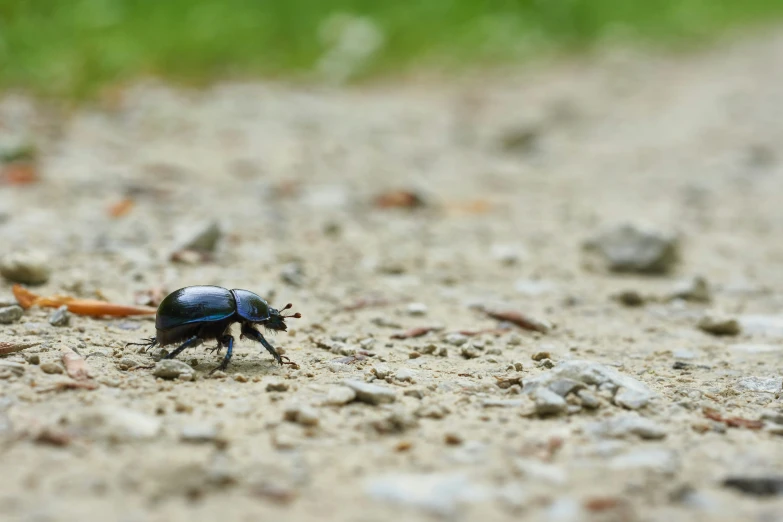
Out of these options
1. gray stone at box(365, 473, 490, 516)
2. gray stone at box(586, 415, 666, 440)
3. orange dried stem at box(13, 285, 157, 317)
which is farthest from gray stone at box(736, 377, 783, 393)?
orange dried stem at box(13, 285, 157, 317)

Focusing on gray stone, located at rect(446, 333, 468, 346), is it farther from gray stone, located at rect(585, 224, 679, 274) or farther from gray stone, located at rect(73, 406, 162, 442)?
gray stone, located at rect(585, 224, 679, 274)

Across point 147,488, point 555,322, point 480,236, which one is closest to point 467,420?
point 147,488

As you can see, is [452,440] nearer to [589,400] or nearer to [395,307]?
[589,400]

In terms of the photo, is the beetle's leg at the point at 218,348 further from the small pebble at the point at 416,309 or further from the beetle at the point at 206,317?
the small pebble at the point at 416,309

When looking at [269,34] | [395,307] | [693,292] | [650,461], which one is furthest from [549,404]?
[269,34]

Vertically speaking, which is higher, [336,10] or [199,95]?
[336,10]

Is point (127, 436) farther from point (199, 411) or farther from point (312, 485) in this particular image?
point (312, 485)
